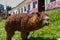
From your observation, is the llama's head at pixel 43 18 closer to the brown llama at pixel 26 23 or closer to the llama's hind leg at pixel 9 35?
the brown llama at pixel 26 23

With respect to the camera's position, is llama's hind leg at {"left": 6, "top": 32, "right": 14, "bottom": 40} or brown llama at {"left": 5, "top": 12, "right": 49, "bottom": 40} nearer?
brown llama at {"left": 5, "top": 12, "right": 49, "bottom": 40}

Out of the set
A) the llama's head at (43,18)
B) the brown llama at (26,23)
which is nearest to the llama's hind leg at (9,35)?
the brown llama at (26,23)

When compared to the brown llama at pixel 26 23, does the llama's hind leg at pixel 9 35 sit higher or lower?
lower

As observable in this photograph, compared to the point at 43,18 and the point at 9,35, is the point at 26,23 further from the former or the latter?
the point at 9,35

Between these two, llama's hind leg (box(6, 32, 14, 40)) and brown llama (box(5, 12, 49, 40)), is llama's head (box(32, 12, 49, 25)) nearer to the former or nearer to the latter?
brown llama (box(5, 12, 49, 40))

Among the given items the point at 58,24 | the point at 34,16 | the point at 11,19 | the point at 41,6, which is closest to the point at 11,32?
the point at 11,19

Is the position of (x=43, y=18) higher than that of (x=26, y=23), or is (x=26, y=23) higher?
(x=43, y=18)

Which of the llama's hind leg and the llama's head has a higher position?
the llama's head

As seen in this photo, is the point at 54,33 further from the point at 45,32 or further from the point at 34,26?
the point at 34,26

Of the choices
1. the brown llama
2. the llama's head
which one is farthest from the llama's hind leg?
the llama's head

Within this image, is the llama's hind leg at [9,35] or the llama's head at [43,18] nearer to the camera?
the llama's head at [43,18]

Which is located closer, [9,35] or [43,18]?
[43,18]

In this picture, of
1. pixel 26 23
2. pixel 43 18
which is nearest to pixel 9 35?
pixel 26 23

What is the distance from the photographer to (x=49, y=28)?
851cm
